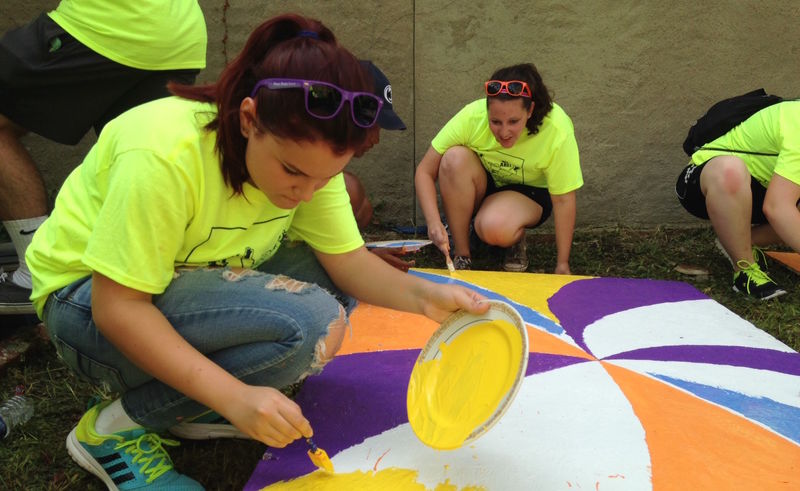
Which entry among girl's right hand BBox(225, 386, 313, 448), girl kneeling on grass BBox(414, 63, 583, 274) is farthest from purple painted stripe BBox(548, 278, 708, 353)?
girl's right hand BBox(225, 386, 313, 448)

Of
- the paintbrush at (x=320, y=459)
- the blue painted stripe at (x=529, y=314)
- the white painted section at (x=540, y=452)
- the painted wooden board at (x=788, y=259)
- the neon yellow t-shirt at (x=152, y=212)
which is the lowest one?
the painted wooden board at (x=788, y=259)

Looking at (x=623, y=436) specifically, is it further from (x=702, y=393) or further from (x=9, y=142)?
(x=9, y=142)

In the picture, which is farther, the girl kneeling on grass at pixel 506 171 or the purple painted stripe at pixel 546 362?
the girl kneeling on grass at pixel 506 171

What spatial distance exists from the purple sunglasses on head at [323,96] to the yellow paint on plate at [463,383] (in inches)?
19.9

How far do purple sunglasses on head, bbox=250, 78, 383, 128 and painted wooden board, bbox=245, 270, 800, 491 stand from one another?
759 millimetres

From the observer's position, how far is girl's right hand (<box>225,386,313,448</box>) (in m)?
1.23

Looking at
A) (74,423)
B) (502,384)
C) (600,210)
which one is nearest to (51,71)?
(74,423)

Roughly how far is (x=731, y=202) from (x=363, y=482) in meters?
2.20

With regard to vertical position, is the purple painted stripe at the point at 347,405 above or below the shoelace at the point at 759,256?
above

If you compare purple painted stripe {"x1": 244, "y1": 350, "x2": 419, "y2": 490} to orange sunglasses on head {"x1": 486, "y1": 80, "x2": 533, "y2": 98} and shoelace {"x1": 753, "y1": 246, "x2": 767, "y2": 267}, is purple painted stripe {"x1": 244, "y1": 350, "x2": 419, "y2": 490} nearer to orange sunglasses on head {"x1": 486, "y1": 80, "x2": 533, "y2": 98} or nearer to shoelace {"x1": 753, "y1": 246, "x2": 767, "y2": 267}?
orange sunglasses on head {"x1": 486, "y1": 80, "x2": 533, "y2": 98}

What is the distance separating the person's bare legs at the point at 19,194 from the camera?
2.19 metres

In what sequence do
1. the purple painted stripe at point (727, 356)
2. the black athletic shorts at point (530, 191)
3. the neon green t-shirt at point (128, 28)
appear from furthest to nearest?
the black athletic shorts at point (530, 191) < the neon green t-shirt at point (128, 28) < the purple painted stripe at point (727, 356)

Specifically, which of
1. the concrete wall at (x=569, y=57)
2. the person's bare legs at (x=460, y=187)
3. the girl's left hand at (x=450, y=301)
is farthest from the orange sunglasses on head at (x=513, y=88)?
the girl's left hand at (x=450, y=301)

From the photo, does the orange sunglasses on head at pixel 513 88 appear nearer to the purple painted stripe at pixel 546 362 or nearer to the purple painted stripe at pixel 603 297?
the purple painted stripe at pixel 603 297
